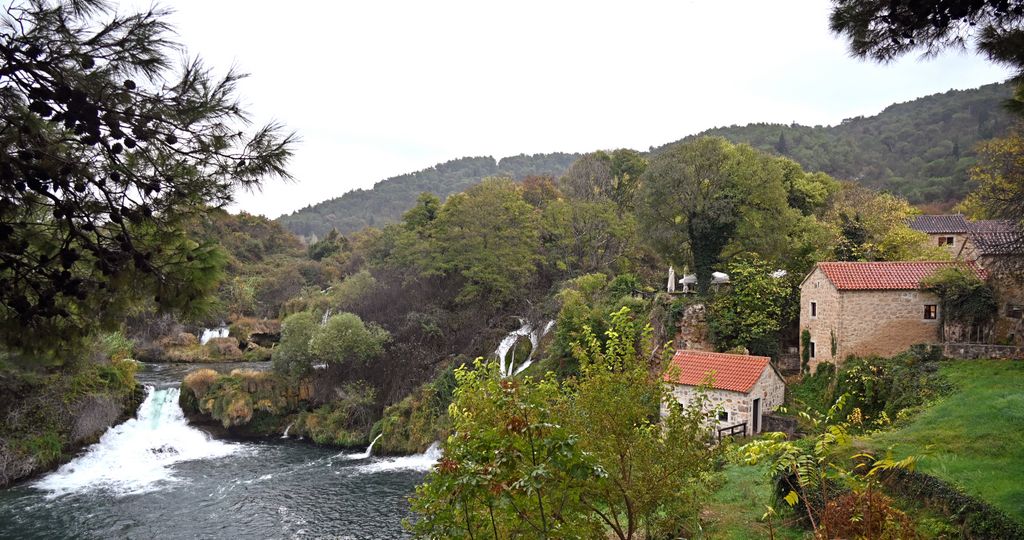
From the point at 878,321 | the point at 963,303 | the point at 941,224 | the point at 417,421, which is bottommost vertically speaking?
the point at 417,421

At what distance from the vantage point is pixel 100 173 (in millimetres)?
4922

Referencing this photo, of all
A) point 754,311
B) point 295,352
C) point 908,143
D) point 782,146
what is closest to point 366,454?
→ point 295,352

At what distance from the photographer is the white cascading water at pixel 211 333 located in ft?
132

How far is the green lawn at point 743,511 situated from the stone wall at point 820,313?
23.3 ft

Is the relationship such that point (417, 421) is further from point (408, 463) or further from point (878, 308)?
point (878, 308)

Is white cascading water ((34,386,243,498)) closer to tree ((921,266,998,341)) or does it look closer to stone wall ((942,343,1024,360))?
stone wall ((942,343,1024,360))

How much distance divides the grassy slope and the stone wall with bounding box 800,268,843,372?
3.94 meters

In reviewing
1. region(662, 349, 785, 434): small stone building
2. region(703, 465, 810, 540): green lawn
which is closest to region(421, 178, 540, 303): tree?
region(662, 349, 785, 434): small stone building

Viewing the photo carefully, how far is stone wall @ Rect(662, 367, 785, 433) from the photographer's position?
1881 centimetres

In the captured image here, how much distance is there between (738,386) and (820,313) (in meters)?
4.36

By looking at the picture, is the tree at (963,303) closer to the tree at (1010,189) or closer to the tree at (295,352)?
the tree at (1010,189)

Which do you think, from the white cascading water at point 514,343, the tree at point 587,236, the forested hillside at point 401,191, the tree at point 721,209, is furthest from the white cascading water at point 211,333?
the forested hillside at point 401,191

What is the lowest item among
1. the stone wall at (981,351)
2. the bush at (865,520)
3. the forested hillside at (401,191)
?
the bush at (865,520)

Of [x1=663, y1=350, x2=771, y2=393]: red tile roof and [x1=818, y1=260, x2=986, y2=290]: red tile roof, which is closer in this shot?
[x1=663, y1=350, x2=771, y2=393]: red tile roof
